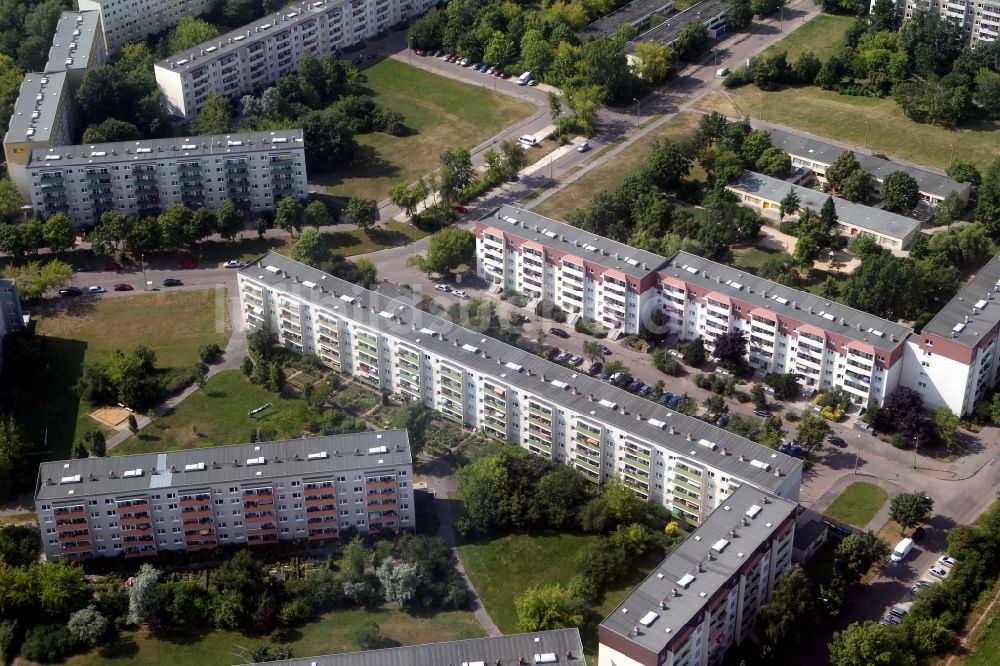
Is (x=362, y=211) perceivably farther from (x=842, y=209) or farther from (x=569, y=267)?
(x=842, y=209)

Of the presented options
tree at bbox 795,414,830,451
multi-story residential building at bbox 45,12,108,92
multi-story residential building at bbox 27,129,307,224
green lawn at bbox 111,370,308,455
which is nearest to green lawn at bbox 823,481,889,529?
tree at bbox 795,414,830,451

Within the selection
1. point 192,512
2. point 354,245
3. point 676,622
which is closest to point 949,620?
point 676,622

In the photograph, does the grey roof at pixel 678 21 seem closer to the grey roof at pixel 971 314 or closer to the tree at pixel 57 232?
the grey roof at pixel 971 314

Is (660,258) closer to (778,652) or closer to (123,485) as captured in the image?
(778,652)

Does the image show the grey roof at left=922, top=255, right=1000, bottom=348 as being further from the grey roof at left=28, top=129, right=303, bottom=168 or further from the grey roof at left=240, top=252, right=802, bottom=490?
the grey roof at left=28, top=129, right=303, bottom=168

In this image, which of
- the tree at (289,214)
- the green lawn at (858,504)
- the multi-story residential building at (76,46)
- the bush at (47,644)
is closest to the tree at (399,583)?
the bush at (47,644)
